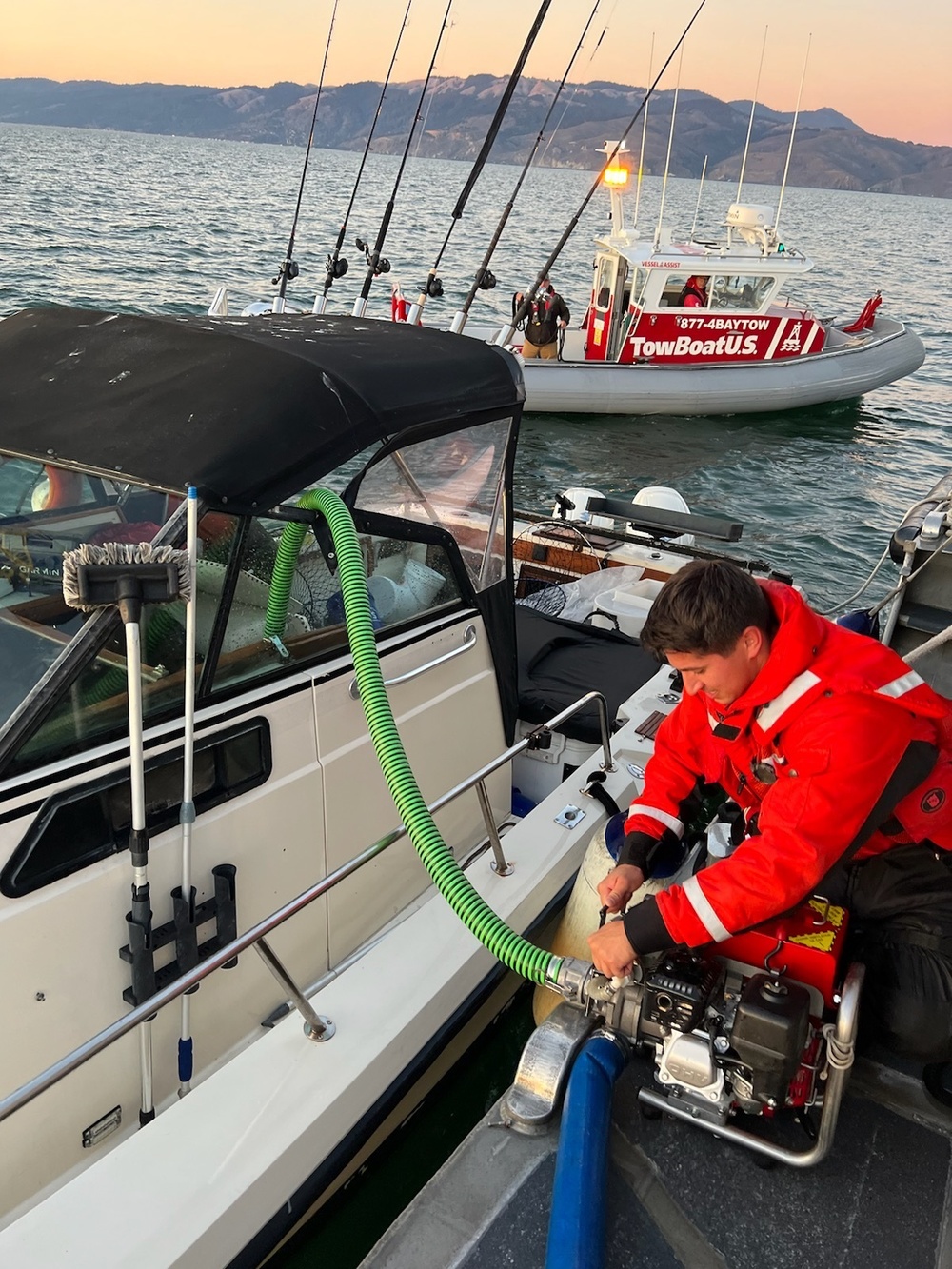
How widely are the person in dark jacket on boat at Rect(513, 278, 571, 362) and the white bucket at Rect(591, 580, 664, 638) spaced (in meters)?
10.9

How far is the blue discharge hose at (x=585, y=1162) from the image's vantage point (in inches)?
76.5

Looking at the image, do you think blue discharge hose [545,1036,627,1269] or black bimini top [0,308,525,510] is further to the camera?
black bimini top [0,308,525,510]

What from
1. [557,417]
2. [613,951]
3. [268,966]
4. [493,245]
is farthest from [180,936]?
[557,417]

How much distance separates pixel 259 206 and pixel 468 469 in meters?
49.9

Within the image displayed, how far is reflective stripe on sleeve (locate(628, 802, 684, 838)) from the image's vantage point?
2.71 metres

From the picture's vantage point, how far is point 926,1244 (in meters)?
2.14

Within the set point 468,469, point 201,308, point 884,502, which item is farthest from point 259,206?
point 468,469

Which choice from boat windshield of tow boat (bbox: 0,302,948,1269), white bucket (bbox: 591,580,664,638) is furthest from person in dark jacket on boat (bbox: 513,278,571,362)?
boat windshield of tow boat (bbox: 0,302,948,1269)

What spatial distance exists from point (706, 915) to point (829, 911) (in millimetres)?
430

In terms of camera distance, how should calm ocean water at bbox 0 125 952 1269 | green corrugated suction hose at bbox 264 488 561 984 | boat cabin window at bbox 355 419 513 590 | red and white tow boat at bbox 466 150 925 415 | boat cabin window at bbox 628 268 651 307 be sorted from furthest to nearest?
1. red and white tow boat at bbox 466 150 925 415
2. boat cabin window at bbox 628 268 651 307
3. calm ocean water at bbox 0 125 952 1269
4. boat cabin window at bbox 355 419 513 590
5. green corrugated suction hose at bbox 264 488 561 984

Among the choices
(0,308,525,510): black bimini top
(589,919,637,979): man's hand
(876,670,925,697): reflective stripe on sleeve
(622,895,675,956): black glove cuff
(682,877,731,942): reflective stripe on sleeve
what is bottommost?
(589,919,637,979): man's hand

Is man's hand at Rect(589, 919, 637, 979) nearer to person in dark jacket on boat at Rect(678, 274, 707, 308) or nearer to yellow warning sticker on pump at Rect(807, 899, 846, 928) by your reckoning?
yellow warning sticker on pump at Rect(807, 899, 846, 928)

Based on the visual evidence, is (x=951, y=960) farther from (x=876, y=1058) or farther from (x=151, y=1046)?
(x=151, y=1046)

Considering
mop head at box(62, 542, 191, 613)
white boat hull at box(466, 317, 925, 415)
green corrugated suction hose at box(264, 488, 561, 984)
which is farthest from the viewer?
white boat hull at box(466, 317, 925, 415)
